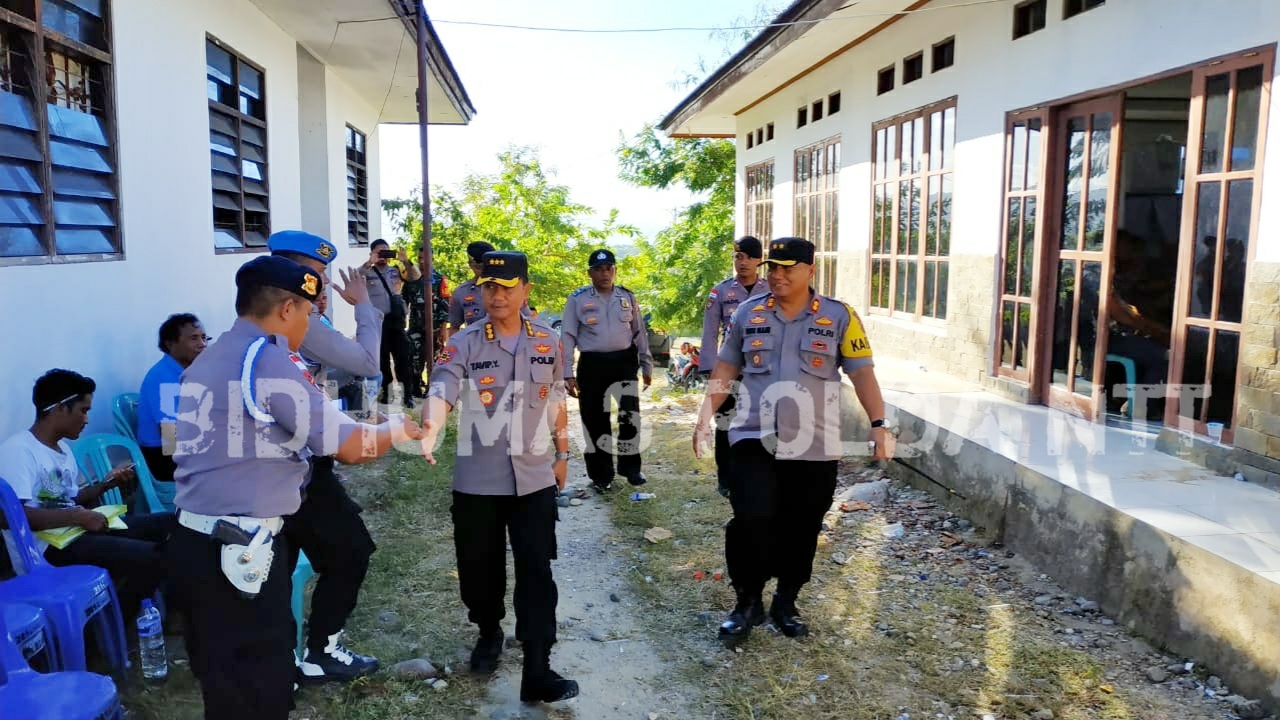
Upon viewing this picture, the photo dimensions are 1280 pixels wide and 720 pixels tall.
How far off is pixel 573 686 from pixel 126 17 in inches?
166

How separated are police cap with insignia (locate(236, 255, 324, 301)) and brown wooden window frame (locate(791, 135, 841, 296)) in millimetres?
8915

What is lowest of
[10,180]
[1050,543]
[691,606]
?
[691,606]

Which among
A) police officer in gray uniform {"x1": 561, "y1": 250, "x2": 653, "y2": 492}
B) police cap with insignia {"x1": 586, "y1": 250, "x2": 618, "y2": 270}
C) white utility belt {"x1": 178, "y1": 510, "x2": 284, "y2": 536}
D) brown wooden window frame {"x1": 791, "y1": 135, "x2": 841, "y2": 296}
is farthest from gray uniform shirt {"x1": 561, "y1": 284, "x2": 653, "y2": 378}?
brown wooden window frame {"x1": 791, "y1": 135, "x2": 841, "y2": 296}

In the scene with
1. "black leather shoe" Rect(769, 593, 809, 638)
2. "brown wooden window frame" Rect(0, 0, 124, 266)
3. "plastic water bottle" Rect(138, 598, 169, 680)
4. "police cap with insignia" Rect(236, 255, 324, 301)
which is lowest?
"black leather shoe" Rect(769, 593, 809, 638)

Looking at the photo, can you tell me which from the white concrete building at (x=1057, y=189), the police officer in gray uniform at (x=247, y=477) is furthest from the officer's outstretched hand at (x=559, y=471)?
the white concrete building at (x=1057, y=189)

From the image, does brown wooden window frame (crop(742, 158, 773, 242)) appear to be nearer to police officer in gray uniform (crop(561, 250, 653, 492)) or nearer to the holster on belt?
police officer in gray uniform (crop(561, 250, 653, 492))

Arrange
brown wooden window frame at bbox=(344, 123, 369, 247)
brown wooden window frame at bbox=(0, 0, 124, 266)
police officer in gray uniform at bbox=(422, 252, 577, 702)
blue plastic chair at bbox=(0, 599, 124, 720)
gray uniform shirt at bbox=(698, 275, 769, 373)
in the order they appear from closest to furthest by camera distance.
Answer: blue plastic chair at bbox=(0, 599, 124, 720)
police officer in gray uniform at bbox=(422, 252, 577, 702)
brown wooden window frame at bbox=(0, 0, 124, 266)
gray uniform shirt at bbox=(698, 275, 769, 373)
brown wooden window frame at bbox=(344, 123, 369, 247)

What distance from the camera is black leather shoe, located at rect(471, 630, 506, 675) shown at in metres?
3.63

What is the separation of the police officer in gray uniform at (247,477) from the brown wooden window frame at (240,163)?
4148 mm

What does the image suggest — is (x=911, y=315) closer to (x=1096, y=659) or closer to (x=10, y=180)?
(x=1096, y=659)

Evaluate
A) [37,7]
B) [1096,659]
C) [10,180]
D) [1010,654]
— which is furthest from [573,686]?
[37,7]

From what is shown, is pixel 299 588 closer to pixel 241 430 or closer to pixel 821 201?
pixel 241 430

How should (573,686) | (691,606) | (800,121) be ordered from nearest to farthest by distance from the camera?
(573,686)
(691,606)
(800,121)

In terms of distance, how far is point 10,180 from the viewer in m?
3.73
